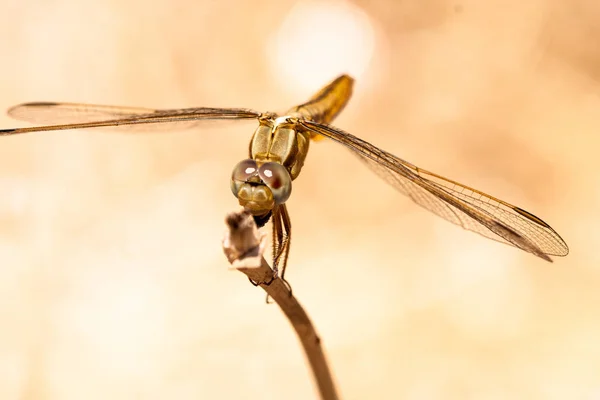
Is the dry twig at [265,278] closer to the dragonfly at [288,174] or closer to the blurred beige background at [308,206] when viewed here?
the dragonfly at [288,174]

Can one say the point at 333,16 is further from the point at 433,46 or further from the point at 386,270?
the point at 386,270

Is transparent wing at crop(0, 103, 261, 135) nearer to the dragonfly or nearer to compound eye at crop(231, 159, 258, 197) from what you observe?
the dragonfly

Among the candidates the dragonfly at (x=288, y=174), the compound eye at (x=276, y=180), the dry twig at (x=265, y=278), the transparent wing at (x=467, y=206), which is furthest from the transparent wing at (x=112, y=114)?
the dry twig at (x=265, y=278)

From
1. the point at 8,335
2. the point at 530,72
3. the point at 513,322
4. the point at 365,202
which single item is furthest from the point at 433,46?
the point at 8,335

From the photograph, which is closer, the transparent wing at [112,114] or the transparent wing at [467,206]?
the transparent wing at [467,206]

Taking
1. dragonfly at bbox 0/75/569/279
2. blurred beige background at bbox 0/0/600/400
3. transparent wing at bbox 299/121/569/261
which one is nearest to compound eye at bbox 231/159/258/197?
dragonfly at bbox 0/75/569/279

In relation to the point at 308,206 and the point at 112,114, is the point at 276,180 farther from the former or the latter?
the point at 308,206

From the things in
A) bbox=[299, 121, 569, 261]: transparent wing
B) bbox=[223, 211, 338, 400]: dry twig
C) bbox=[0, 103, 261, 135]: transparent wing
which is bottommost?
bbox=[223, 211, 338, 400]: dry twig
